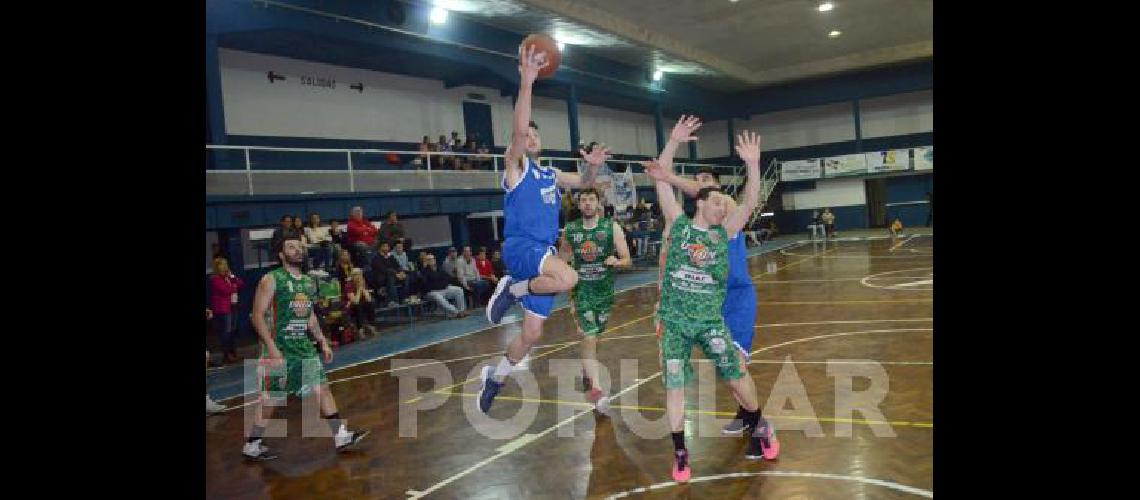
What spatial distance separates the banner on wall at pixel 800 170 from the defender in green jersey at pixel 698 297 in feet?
98.2

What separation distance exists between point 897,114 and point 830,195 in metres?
4.84

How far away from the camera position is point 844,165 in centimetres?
3177

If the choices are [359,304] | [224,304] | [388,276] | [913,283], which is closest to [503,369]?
[224,304]

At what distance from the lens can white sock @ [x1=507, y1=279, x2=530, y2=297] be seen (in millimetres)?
5691

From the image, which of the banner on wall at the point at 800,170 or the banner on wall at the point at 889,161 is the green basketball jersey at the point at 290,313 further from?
the banner on wall at the point at 800,170

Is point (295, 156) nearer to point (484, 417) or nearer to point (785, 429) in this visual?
point (484, 417)

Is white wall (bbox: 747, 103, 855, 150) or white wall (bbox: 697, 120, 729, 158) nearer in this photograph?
white wall (bbox: 747, 103, 855, 150)

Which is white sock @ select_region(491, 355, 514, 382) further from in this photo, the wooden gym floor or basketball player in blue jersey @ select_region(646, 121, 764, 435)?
basketball player in blue jersey @ select_region(646, 121, 764, 435)

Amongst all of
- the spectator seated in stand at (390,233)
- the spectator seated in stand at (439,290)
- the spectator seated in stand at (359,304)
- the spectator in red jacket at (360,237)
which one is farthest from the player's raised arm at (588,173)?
the spectator seated in stand at (439,290)

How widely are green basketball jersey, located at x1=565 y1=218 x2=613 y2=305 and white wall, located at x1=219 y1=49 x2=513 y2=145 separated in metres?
12.1

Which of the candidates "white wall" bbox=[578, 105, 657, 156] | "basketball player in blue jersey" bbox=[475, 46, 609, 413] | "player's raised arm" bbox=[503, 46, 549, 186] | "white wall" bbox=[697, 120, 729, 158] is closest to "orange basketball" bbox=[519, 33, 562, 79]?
"player's raised arm" bbox=[503, 46, 549, 186]

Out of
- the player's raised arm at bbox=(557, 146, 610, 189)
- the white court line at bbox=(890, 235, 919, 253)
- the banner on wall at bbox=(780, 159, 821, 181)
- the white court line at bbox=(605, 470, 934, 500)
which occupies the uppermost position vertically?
the banner on wall at bbox=(780, 159, 821, 181)

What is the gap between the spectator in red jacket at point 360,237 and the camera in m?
13.0
